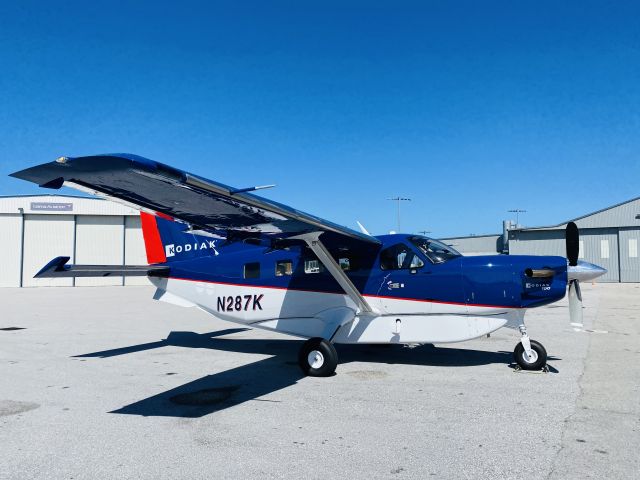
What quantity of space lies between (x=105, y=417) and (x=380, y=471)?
346cm

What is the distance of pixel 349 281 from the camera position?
27.4 ft

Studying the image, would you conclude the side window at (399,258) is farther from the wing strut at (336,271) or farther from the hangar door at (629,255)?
the hangar door at (629,255)

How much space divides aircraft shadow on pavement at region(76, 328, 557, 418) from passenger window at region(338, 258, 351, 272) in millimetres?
1789

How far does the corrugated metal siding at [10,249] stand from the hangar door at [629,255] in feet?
170

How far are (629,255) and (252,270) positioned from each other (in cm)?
4266

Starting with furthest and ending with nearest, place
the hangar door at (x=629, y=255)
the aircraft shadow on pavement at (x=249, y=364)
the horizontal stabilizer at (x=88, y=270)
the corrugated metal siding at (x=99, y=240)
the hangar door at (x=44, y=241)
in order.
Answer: the hangar door at (x=629, y=255)
the corrugated metal siding at (x=99, y=240)
the hangar door at (x=44, y=241)
the horizontal stabilizer at (x=88, y=270)
the aircraft shadow on pavement at (x=249, y=364)

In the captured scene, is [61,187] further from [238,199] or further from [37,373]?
[37,373]

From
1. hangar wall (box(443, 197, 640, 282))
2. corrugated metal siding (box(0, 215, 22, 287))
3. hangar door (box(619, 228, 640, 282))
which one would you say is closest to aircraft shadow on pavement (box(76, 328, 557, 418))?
corrugated metal siding (box(0, 215, 22, 287))

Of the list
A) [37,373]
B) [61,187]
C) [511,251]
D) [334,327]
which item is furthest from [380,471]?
[511,251]

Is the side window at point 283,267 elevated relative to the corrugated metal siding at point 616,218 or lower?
lower

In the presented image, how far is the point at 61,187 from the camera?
4.56 metres

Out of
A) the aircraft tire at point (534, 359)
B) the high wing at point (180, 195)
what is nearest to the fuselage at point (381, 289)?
the aircraft tire at point (534, 359)

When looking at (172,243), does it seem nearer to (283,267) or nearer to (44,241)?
(283,267)

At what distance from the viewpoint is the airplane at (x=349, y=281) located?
746 cm
